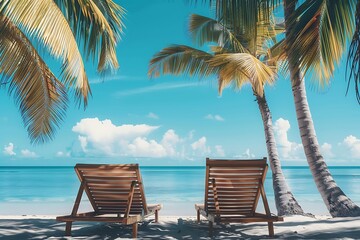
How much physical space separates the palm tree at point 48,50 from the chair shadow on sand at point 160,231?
153 centimetres

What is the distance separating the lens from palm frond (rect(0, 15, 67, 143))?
5.49 metres

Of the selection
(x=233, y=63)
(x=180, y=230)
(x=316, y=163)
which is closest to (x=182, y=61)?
(x=233, y=63)

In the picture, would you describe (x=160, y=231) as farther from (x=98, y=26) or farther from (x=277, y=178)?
(x=277, y=178)

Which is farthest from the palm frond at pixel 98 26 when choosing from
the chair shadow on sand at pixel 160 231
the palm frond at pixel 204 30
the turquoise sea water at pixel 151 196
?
the turquoise sea water at pixel 151 196

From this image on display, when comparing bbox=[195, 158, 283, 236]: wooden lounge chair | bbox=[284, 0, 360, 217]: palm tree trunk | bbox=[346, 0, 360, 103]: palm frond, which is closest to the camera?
bbox=[346, 0, 360, 103]: palm frond

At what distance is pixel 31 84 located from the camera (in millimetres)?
5824

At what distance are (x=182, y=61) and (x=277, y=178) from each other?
3.38m

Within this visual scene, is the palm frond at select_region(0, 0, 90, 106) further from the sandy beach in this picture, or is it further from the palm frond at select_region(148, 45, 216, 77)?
the palm frond at select_region(148, 45, 216, 77)

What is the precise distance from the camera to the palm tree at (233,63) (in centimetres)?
784

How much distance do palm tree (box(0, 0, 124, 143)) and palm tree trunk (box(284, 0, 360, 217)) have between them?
10.1 feet

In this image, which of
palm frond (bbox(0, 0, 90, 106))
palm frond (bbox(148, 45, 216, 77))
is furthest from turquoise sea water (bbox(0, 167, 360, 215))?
palm frond (bbox(0, 0, 90, 106))

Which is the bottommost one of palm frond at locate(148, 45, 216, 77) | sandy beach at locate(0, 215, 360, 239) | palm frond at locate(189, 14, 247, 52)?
sandy beach at locate(0, 215, 360, 239)

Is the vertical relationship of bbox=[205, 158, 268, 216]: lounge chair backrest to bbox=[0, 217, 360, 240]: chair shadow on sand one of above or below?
above

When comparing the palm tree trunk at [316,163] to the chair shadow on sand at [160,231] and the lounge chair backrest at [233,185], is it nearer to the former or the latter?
the chair shadow on sand at [160,231]
